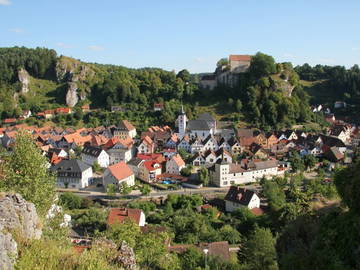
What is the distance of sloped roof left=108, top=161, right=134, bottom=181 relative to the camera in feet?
102

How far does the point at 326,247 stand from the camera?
21.2 ft

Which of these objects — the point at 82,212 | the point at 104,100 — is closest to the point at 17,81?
the point at 104,100

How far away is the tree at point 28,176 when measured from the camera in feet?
37.5

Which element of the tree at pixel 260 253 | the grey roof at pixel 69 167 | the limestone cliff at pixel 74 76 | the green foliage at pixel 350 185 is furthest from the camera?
the limestone cliff at pixel 74 76

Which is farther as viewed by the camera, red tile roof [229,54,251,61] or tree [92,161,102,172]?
red tile roof [229,54,251,61]

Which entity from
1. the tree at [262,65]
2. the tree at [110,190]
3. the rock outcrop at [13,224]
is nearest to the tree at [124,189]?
the tree at [110,190]

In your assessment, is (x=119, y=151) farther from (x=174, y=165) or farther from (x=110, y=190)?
(x=110, y=190)

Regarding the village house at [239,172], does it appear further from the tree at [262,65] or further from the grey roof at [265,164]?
the tree at [262,65]

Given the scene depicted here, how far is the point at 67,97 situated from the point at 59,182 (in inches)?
1665

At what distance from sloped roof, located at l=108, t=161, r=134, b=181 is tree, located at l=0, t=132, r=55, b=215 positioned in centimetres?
1839

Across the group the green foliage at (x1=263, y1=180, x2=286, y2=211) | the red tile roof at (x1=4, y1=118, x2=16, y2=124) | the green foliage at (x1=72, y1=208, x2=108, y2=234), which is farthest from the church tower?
the red tile roof at (x1=4, y1=118, x2=16, y2=124)

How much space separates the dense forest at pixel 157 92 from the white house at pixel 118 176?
24462 millimetres

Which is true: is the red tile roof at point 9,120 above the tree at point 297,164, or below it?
above

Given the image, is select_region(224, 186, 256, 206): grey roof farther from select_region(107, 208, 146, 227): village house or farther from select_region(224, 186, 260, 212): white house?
select_region(107, 208, 146, 227): village house
